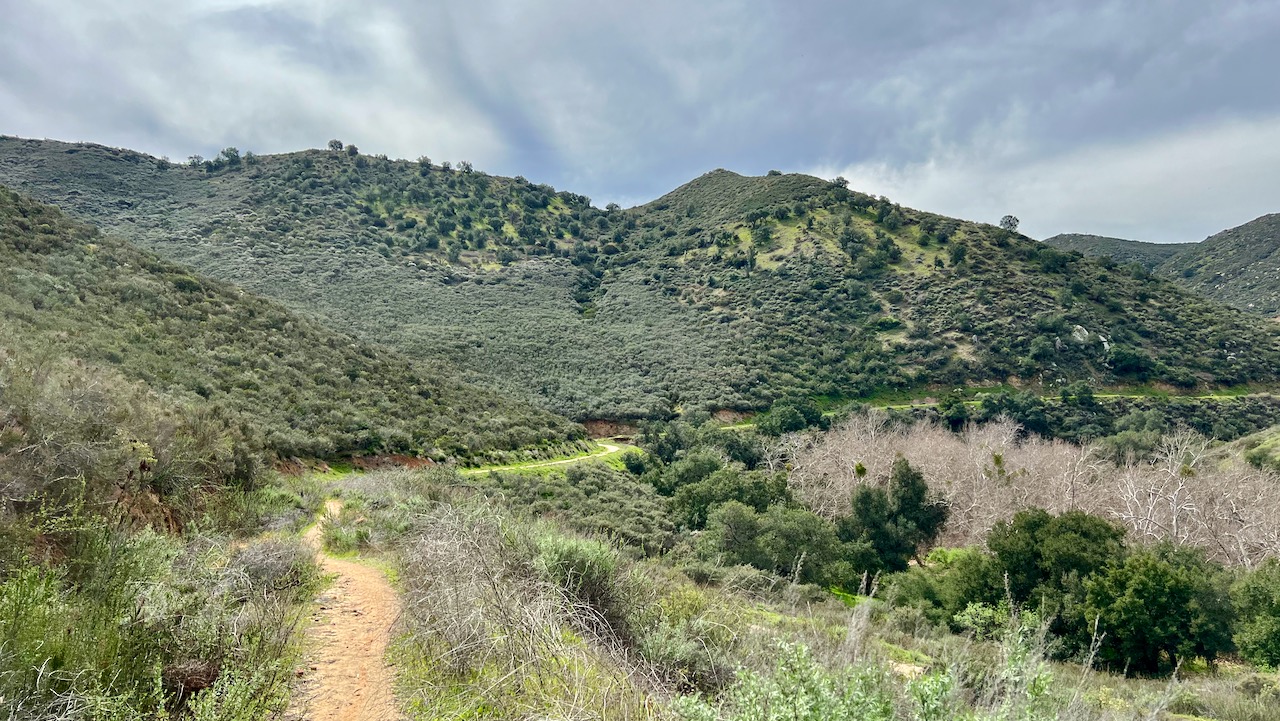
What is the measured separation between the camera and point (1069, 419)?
138 feet

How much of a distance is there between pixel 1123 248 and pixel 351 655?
6170 inches

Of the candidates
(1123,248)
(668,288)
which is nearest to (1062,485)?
(668,288)

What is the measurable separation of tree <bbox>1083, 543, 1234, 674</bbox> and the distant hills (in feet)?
246

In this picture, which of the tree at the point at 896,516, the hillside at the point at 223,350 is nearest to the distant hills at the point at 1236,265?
the tree at the point at 896,516

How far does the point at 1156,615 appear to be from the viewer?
11.5 m

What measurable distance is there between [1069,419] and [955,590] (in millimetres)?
37756

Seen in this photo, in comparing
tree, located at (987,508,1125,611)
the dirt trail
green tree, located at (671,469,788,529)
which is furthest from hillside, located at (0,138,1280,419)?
the dirt trail

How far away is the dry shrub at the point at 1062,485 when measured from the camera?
1819 cm

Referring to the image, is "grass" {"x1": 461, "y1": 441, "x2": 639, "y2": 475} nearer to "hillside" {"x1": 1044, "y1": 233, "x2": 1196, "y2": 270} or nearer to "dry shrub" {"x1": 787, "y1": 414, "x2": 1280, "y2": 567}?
"dry shrub" {"x1": 787, "y1": 414, "x2": 1280, "y2": 567}

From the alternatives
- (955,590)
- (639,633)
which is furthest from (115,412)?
(955,590)

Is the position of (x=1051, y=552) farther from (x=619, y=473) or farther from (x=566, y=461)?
(x=566, y=461)

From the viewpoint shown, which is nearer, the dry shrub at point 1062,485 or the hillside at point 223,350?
the hillside at point 223,350

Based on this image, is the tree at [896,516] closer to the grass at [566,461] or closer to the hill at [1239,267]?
the grass at [566,461]

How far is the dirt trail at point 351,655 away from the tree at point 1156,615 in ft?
44.6
